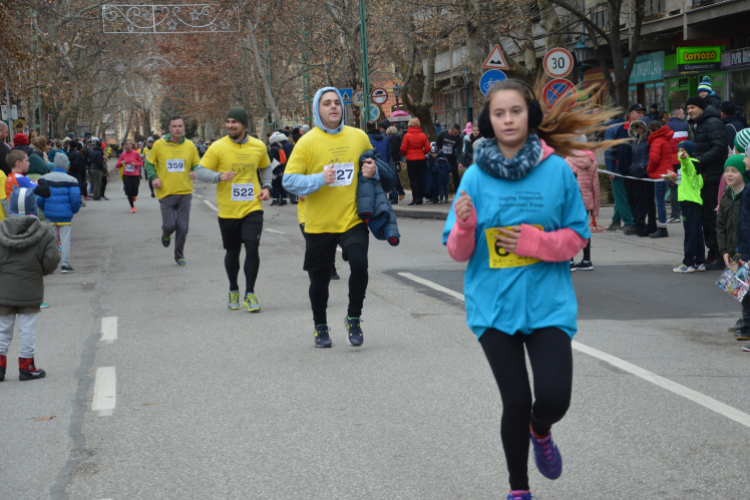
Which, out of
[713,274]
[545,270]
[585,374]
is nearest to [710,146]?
[713,274]

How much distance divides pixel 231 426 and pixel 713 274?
304 inches

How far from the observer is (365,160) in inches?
274

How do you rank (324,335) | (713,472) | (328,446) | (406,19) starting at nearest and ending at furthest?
(713,472) → (328,446) → (324,335) → (406,19)

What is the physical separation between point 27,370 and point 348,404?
99.8 inches

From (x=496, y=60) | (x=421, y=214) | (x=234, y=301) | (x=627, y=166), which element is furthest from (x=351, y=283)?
(x=421, y=214)

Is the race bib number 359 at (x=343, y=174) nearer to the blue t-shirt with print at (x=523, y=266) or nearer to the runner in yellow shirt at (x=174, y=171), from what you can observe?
the blue t-shirt with print at (x=523, y=266)

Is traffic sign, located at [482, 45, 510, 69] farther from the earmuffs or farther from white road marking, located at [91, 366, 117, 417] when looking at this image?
the earmuffs

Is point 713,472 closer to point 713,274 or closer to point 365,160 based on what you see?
point 365,160

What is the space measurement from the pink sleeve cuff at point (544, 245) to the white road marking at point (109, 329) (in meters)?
5.45

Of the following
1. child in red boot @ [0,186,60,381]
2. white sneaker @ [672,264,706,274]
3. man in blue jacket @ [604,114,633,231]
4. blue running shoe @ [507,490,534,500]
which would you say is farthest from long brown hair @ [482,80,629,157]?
man in blue jacket @ [604,114,633,231]

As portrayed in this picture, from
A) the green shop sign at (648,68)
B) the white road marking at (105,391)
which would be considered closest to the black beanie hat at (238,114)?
the white road marking at (105,391)

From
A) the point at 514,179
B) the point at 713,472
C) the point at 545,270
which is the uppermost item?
the point at 514,179

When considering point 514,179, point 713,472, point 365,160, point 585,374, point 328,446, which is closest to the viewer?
point 514,179

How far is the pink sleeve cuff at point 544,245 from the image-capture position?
3.59m
